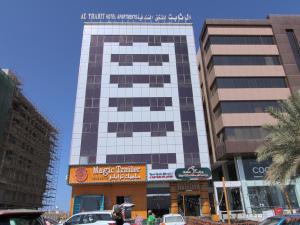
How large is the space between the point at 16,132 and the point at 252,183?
41.1 meters

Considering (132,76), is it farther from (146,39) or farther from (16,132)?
(16,132)

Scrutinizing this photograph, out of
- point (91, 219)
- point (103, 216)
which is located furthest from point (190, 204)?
point (91, 219)

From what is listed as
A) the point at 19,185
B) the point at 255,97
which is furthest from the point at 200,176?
the point at 19,185

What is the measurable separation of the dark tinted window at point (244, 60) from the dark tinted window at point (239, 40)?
2439 mm

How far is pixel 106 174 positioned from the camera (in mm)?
30594

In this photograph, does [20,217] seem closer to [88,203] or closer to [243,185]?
[88,203]

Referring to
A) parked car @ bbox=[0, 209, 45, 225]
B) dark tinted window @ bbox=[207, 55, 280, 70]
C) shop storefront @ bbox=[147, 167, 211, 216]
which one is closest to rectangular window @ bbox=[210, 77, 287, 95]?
dark tinted window @ bbox=[207, 55, 280, 70]

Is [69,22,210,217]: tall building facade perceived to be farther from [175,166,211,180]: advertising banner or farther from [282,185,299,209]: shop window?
[282,185,299,209]: shop window

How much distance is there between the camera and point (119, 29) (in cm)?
4316

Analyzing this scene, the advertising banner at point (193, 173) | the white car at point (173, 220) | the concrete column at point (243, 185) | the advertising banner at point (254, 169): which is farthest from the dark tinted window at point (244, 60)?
the white car at point (173, 220)

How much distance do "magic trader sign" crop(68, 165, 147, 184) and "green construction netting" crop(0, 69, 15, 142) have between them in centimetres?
2009

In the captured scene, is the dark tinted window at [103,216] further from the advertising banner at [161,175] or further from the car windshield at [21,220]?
the advertising banner at [161,175]

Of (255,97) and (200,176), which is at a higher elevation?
(255,97)

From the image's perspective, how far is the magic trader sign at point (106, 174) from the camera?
98.7 ft
